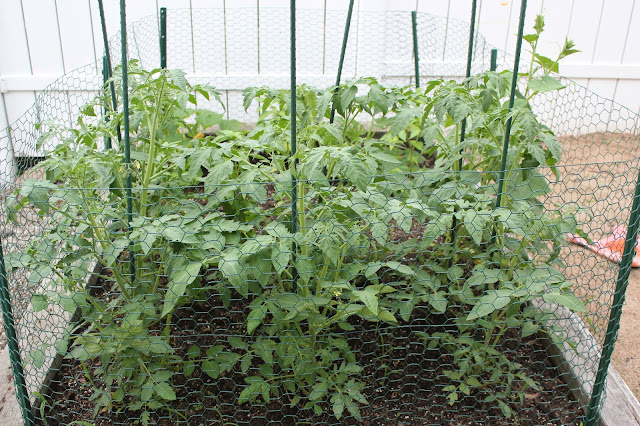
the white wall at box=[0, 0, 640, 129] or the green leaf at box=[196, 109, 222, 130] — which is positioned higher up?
the white wall at box=[0, 0, 640, 129]

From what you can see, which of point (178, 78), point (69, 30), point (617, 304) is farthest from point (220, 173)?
point (69, 30)

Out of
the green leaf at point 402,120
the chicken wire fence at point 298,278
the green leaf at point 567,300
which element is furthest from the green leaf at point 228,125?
the green leaf at point 567,300

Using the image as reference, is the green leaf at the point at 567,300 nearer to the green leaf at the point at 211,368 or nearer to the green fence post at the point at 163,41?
the green leaf at the point at 211,368

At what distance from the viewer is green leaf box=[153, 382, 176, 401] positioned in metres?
1.77

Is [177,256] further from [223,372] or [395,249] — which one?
[395,249]

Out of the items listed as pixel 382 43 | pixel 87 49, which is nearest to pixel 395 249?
pixel 382 43

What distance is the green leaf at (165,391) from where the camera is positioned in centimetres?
177

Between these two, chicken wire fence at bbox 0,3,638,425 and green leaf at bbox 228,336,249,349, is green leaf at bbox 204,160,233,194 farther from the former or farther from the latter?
green leaf at bbox 228,336,249,349

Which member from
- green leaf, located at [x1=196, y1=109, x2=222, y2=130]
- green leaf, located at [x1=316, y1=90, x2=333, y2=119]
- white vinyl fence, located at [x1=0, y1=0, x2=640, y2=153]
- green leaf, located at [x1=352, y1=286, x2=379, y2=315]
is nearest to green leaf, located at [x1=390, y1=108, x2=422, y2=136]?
green leaf, located at [x1=316, y1=90, x2=333, y2=119]

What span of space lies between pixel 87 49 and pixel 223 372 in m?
2.62

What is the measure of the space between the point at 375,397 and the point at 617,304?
0.81 meters

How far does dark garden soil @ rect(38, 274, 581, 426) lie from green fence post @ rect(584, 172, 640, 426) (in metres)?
0.12

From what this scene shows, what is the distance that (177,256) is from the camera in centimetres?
171

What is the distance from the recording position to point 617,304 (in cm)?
183
